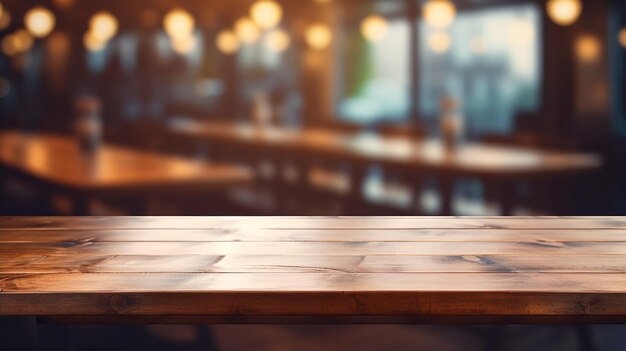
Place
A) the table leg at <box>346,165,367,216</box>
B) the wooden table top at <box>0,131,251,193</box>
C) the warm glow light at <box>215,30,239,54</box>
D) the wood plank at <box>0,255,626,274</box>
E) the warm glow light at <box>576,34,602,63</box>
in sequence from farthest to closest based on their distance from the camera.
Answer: the warm glow light at <box>215,30,239,54</box>, the warm glow light at <box>576,34,602,63</box>, the table leg at <box>346,165,367,216</box>, the wooden table top at <box>0,131,251,193</box>, the wood plank at <box>0,255,626,274</box>

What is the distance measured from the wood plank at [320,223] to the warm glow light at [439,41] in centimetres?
757


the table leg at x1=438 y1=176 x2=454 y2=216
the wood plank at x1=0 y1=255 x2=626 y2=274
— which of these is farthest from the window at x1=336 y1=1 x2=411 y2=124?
the wood plank at x1=0 y1=255 x2=626 y2=274

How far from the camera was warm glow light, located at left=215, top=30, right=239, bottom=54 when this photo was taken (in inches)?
389

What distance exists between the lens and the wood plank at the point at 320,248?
4.48 ft

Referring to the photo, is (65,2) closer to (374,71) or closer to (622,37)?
(374,71)

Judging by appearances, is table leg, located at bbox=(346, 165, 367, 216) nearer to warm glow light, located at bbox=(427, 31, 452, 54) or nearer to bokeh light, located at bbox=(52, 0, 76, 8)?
warm glow light, located at bbox=(427, 31, 452, 54)

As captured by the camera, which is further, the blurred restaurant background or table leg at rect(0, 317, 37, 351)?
the blurred restaurant background

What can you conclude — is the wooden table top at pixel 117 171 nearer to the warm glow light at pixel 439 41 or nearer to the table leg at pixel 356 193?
the table leg at pixel 356 193

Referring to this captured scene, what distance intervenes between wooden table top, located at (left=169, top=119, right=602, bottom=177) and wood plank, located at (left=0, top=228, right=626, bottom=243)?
1.99 m

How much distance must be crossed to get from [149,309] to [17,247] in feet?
1.75

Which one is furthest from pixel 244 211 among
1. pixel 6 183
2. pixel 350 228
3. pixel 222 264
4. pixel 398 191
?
pixel 222 264

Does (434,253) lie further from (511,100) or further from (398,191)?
(511,100)

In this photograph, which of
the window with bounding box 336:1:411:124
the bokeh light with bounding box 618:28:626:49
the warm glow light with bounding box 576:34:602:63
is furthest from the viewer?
the window with bounding box 336:1:411:124

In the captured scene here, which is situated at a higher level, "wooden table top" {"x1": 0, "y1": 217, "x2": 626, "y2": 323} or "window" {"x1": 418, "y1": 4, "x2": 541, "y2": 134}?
"window" {"x1": 418, "y1": 4, "x2": 541, "y2": 134}
